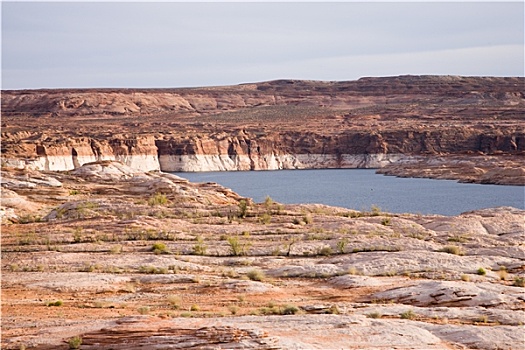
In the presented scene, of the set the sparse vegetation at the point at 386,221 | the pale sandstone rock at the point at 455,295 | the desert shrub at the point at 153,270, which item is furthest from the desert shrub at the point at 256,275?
the sparse vegetation at the point at 386,221

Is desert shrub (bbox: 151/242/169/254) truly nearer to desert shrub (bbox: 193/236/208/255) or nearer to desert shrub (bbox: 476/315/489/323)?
desert shrub (bbox: 193/236/208/255)

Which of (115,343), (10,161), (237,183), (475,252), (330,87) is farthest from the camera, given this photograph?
(330,87)

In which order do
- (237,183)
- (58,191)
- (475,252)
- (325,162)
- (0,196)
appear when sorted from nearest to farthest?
(475,252) → (0,196) → (58,191) → (237,183) → (325,162)

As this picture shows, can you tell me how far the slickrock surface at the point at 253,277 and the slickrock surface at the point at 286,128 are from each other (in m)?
30.5

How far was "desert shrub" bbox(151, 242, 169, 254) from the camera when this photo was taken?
20750 millimetres

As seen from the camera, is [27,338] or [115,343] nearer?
[115,343]

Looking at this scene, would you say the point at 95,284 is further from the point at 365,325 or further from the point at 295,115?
the point at 295,115

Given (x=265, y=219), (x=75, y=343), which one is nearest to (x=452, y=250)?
(x=265, y=219)

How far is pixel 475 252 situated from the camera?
20766 mm

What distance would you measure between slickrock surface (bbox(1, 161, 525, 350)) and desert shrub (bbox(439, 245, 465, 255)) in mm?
64

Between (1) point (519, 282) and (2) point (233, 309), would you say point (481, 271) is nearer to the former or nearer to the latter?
(1) point (519, 282)

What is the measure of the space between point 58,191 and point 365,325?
2280 cm

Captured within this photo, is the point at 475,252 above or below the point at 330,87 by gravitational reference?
below

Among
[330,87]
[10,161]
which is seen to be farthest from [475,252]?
[330,87]
